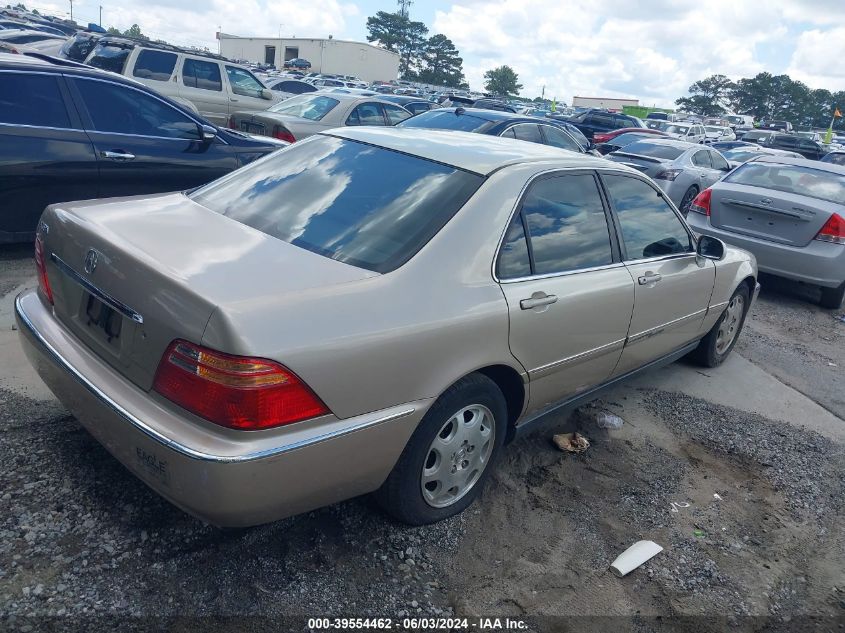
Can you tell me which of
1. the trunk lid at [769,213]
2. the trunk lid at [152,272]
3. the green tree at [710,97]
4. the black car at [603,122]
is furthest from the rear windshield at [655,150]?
the green tree at [710,97]

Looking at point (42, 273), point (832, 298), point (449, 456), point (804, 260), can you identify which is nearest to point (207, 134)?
point (42, 273)

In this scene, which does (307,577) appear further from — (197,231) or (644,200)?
(644,200)

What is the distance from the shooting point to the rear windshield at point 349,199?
284 centimetres

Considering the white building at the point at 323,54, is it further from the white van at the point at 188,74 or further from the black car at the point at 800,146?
the white van at the point at 188,74

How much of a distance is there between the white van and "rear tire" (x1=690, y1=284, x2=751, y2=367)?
986 centimetres

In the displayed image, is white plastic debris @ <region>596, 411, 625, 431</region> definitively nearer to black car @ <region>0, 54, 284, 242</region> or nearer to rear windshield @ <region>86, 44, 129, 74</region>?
black car @ <region>0, 54, 284, 242</region>

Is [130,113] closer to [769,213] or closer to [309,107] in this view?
[309,107]

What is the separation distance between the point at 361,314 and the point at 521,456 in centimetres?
181

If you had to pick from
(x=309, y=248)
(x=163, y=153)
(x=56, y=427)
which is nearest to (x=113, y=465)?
(x=56, y=427)

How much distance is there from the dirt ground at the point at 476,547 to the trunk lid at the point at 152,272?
0.72 metres

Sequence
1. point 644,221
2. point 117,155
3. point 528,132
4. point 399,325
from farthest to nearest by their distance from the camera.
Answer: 1. point 528,132
2. point 117,155
3. point 644,221
4. point 399,325

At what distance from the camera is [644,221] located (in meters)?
4.15

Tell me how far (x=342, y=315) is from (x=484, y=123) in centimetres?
784

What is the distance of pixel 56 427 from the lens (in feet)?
11.2
